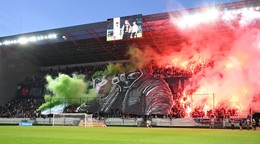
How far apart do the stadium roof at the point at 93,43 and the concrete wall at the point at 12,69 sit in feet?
4.42

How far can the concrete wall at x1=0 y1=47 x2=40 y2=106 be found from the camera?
213 feet

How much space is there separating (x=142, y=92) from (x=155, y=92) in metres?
2.29

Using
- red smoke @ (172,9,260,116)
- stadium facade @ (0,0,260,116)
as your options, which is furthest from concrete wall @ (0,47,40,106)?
red smoke @ (172,9,260,116)

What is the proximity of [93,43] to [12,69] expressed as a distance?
62.3 feet

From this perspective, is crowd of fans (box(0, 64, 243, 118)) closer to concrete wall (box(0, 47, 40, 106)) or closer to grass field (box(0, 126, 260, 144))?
concrete wall (box(0, 47, 40, 106))

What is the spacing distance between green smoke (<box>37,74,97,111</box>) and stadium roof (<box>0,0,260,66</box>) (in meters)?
4.98

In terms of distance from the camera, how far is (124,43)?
5647 centimetres

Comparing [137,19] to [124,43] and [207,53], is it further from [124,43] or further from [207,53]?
[207,53]

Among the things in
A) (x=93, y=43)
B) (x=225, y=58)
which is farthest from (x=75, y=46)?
(x=225, y=58)

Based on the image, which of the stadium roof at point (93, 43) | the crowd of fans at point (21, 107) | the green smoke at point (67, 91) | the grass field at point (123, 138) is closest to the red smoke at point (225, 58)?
the stadium roof at point (93, 43)

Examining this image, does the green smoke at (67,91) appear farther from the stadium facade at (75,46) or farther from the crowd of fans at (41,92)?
the stadium facade at (75,46)

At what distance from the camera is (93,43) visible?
58.5 meters

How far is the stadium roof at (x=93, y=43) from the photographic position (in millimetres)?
50250

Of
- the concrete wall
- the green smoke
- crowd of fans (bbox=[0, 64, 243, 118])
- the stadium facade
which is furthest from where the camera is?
the concrete wall
